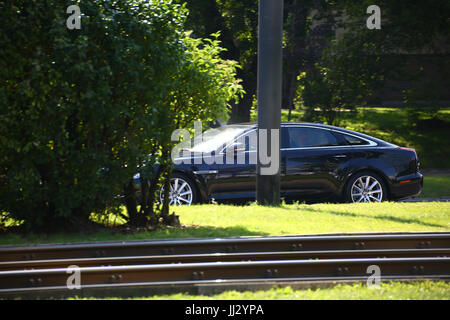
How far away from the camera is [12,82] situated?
24.9 feet

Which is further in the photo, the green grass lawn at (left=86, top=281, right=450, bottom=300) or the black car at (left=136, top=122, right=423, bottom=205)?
the black car at (left=136, top=122, right=423, bottom=205)

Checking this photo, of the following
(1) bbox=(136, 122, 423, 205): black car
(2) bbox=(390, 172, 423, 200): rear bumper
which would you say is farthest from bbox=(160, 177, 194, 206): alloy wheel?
(2) bbox=(390, 172, 423, 200): rear bumper

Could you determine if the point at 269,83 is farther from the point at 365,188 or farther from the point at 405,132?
the point at 405,132

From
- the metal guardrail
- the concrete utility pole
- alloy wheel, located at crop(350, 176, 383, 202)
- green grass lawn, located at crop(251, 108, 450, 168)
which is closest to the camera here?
the metal guardrail

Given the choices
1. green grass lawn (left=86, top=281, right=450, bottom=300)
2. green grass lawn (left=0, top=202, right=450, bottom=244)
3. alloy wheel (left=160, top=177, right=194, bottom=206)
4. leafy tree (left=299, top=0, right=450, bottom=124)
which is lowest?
green grass lawn (left=86, top=281, right=450, bottom=300)

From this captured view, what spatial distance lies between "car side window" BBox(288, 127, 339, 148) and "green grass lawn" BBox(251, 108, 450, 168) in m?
11.5

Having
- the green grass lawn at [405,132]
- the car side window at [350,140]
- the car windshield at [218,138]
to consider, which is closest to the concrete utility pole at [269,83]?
the car windshield at [218,138]

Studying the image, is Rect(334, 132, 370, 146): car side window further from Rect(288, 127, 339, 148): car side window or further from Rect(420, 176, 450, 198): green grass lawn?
Rect(420, 176, 450, 198): green grass lawn

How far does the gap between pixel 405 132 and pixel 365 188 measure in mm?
14833

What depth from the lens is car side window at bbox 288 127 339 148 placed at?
11.0 metres

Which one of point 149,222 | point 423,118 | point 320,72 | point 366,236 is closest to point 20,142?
point 149,222

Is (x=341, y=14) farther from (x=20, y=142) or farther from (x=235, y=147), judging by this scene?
(x=20, y=142)

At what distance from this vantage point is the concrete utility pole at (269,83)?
1026cm

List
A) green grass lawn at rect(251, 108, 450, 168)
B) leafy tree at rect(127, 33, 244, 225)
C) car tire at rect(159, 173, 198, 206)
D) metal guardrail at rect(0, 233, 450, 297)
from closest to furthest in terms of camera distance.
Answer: metal guardrail at rect(0, 233, 450, 297) → leafy tree at rect(127, 33, 244, 225) → car tire at rect(159, 173, 198, 206) → green grass lawn at rect(251, 108, 450, 168)
